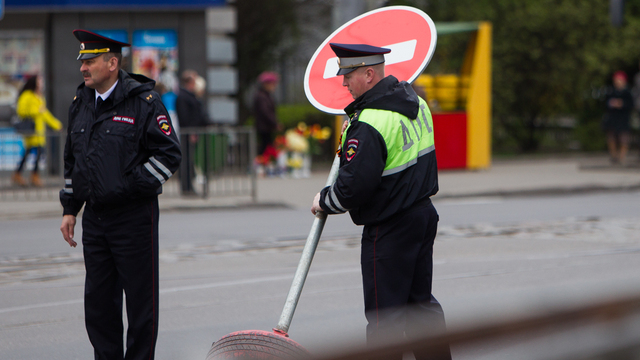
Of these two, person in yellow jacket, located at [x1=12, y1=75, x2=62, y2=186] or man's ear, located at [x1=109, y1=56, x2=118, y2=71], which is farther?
person in yellow jacket, located at [x1=12, y1=75, x2=62, y2=186]

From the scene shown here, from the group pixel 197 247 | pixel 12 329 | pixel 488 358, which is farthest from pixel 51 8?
pixel 488 358

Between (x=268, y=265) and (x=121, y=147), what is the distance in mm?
3868

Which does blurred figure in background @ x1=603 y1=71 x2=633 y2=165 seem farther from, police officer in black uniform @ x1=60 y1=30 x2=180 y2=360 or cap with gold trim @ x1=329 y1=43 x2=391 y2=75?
police officer in black uniform @ x1=60 y1=30 x2=180 y2=360

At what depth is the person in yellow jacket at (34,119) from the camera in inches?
500

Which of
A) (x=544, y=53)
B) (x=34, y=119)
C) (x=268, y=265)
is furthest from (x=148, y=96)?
(x=544, y=53)

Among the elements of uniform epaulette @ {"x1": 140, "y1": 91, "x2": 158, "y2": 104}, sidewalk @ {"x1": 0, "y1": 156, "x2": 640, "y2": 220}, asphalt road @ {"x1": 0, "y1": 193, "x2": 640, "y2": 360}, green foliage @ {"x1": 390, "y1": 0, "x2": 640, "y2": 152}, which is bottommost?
asphalt road @ {"x1": 0, "y1": 193, "x2": 640, "y2": 360}

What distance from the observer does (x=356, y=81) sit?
3629 millimetres

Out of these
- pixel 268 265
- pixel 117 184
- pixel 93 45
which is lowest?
pixel 268 265

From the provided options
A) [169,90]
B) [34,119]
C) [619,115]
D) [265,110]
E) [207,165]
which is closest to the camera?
[207,165]

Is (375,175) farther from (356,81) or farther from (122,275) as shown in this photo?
(122,275)

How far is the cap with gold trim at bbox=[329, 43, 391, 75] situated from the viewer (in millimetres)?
3570

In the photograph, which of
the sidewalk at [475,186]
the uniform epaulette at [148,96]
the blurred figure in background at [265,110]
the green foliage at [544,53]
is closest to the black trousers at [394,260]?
the uniform epaulette at [148,96]

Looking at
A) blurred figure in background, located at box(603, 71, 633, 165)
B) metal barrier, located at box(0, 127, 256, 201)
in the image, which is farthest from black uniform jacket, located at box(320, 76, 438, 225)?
blurred figure in background, located at box(603, 71, 633, 165)

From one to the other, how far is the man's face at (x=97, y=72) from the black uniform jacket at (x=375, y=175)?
1.17 metres
